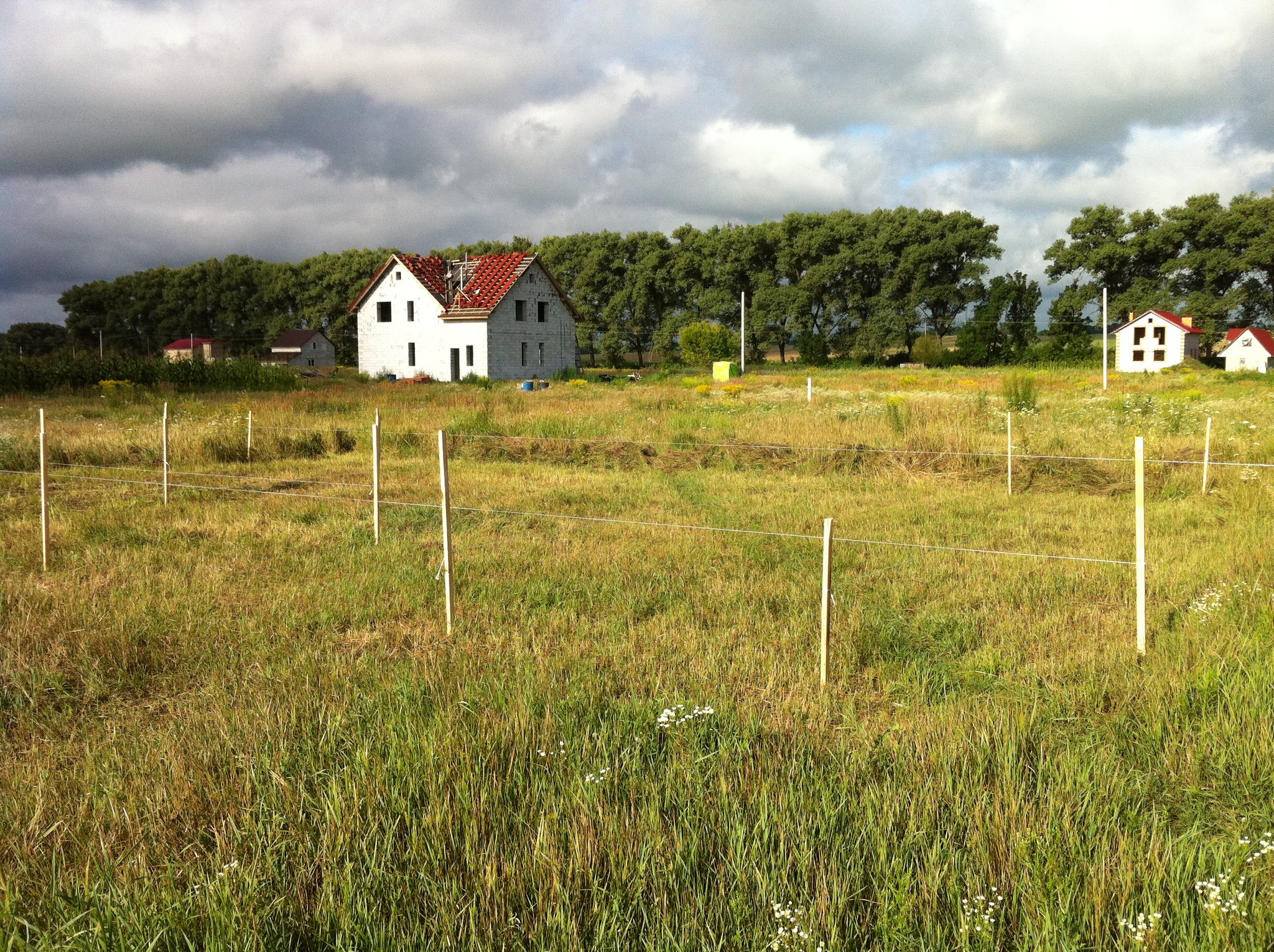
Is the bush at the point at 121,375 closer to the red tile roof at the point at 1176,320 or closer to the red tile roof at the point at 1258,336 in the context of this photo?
the red tile roof at the point at 1176,320

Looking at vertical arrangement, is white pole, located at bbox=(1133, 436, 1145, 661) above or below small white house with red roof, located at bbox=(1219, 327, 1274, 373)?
below

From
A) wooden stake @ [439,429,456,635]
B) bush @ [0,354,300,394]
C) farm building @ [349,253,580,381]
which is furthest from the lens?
farm building @ [349,253,580,381]

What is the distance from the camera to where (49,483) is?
1492cm

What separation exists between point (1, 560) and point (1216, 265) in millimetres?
74200

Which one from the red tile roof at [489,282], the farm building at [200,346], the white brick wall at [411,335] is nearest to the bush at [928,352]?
the red tile roof at [489,282]

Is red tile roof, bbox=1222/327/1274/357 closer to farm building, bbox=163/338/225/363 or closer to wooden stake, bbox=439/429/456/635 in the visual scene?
wooden stake, bbox=439/429/456/635

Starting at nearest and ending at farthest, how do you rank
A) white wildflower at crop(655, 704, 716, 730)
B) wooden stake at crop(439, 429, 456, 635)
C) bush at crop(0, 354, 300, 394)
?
white wildflower at crop(655, 704, 716, 730)
wooden stake at crop(439, 429, 456, 635)
bush at crop(0, 354, 300, 394)

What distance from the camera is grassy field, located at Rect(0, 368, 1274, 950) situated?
3336 millimetres

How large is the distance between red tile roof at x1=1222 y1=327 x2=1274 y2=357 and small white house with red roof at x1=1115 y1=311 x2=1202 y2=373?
200 cm

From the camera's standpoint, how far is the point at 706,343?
5797 centimetres

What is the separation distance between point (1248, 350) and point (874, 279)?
25.9m

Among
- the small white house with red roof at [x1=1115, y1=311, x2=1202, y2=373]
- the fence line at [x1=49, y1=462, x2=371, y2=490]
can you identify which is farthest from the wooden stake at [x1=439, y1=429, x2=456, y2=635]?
the small white house with red roof at [x1=1115, y1=311, x2=1202, y2=373]

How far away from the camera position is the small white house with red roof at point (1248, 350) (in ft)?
190

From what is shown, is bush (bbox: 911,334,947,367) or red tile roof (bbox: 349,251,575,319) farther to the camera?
bush (bbox: 911,334,947,367)
